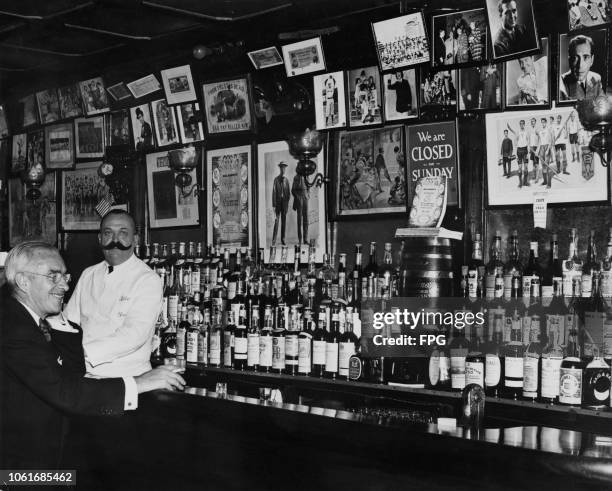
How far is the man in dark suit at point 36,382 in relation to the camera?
257 centimetres

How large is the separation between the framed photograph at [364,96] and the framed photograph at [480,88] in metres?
0.55

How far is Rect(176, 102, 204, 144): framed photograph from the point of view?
5.61 m

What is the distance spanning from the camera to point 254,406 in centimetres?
296

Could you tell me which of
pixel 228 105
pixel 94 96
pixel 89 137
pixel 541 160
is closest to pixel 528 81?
pixel 541 160

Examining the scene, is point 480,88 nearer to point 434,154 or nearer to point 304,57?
point 434,154

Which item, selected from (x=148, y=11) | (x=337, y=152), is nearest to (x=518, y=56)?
(x=337, y=152)

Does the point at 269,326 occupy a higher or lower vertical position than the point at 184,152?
lower

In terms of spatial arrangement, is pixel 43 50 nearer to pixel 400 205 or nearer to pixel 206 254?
pixel 206 254

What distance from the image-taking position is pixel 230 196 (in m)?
5.38

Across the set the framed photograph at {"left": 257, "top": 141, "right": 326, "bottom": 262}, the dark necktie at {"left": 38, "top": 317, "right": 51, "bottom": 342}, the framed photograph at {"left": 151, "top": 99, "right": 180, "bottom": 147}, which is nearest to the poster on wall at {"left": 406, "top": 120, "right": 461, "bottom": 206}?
the framed photograph at {"left": 257, "top": 141, "right": 326, "bottom": 262}

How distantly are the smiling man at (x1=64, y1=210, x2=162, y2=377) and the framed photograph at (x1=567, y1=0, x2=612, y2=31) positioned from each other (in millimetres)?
2339

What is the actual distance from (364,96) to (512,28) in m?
0.99

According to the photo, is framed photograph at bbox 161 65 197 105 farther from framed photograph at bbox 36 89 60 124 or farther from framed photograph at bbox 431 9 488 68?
framed photograph at bbox 431 9 488 68

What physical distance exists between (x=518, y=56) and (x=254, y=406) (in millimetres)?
2064
